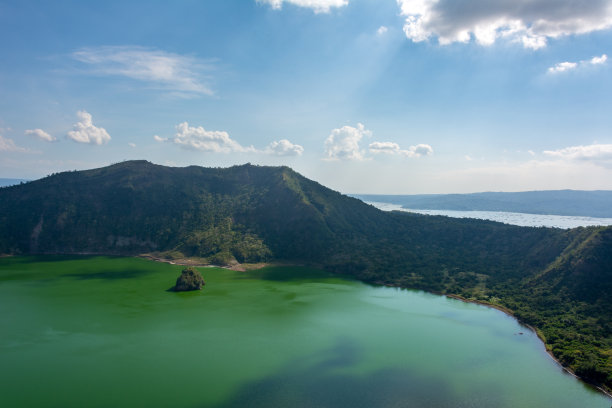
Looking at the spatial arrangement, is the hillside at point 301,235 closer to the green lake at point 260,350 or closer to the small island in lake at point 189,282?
the green lake at point 260,350

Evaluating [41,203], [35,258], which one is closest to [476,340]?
[35,258]

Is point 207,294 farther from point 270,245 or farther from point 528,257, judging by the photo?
point 528,257

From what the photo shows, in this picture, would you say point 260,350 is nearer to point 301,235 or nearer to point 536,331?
point 536,331

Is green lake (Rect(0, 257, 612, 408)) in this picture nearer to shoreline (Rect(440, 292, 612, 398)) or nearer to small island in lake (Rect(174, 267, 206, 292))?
shoreline (Rect(440, 292, 612, 398))

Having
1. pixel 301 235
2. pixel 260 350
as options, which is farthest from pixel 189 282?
pixel 301 235

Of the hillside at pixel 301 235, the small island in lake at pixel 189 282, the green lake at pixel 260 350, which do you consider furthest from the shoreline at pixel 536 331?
the small island in lake at pixel 189 282
